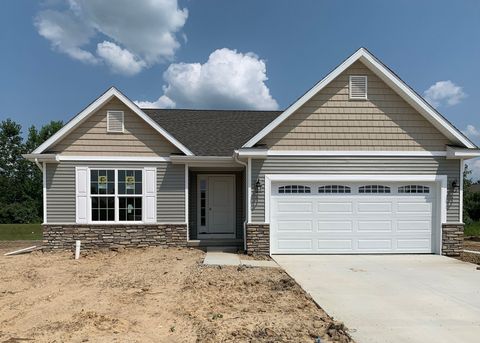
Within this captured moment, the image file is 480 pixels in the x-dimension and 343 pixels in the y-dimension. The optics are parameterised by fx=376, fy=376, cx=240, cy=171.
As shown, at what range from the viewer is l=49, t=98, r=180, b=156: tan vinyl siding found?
11.8m

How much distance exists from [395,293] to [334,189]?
4.71 m

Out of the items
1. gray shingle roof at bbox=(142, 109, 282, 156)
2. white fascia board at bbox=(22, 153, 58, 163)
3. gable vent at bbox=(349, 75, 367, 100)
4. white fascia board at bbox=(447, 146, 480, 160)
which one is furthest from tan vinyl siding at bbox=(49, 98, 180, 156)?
white fascia board at bbox=(447, 146, 480, 160)

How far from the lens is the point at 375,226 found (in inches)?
446

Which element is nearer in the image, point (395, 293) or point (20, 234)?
point (395, 293)

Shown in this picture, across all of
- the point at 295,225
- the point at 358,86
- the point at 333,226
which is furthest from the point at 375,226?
the point at 358,86

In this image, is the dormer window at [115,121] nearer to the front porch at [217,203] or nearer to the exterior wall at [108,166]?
the exterior wall at [108,166]

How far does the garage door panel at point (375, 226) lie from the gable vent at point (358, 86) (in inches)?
149

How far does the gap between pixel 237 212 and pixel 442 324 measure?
30.1 feet

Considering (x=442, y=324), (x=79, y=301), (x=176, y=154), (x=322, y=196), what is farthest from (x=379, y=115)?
(x=79, y=301)

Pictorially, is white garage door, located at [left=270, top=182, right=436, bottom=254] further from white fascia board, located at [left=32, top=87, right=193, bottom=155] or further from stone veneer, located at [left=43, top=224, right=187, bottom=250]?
white fascia board, located at [left=32, top=87, right=193, bottom=155]

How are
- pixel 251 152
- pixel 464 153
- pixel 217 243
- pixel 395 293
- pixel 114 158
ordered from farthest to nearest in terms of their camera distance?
pixel 217 243 < pixel 114 158 < pixel 464 153 < pixel 251 152 < pixel 395 293

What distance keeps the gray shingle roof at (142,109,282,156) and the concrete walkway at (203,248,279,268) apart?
3267 mm

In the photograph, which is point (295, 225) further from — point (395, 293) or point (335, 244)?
point (395, 293)

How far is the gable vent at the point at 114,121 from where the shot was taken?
11898 mm
